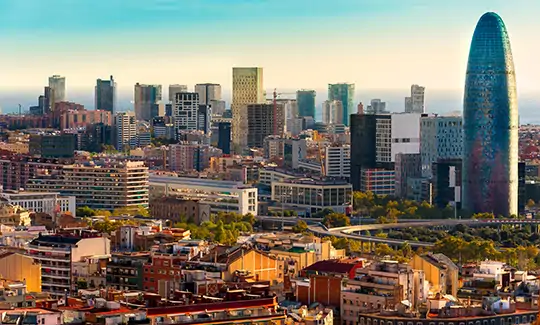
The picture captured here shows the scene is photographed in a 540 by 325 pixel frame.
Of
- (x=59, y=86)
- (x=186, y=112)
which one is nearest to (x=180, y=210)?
(x=186, y=112)

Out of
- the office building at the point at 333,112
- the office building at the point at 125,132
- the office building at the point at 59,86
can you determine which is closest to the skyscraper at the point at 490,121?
the office building at the point at 125,132

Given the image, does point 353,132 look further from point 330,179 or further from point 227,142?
point 227,142

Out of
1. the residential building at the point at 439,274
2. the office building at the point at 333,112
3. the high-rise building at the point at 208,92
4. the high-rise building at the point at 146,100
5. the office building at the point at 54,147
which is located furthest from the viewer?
the high-rise building at the point at 208,92

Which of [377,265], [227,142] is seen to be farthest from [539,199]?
[377,265]

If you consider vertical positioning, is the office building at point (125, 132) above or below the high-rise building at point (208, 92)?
below

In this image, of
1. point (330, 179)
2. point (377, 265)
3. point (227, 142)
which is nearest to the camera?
point (377, 265)

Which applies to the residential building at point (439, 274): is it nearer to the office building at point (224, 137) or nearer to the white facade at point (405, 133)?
the white facade at point (405, 133)

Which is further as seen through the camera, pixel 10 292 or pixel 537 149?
pixel 537 149
